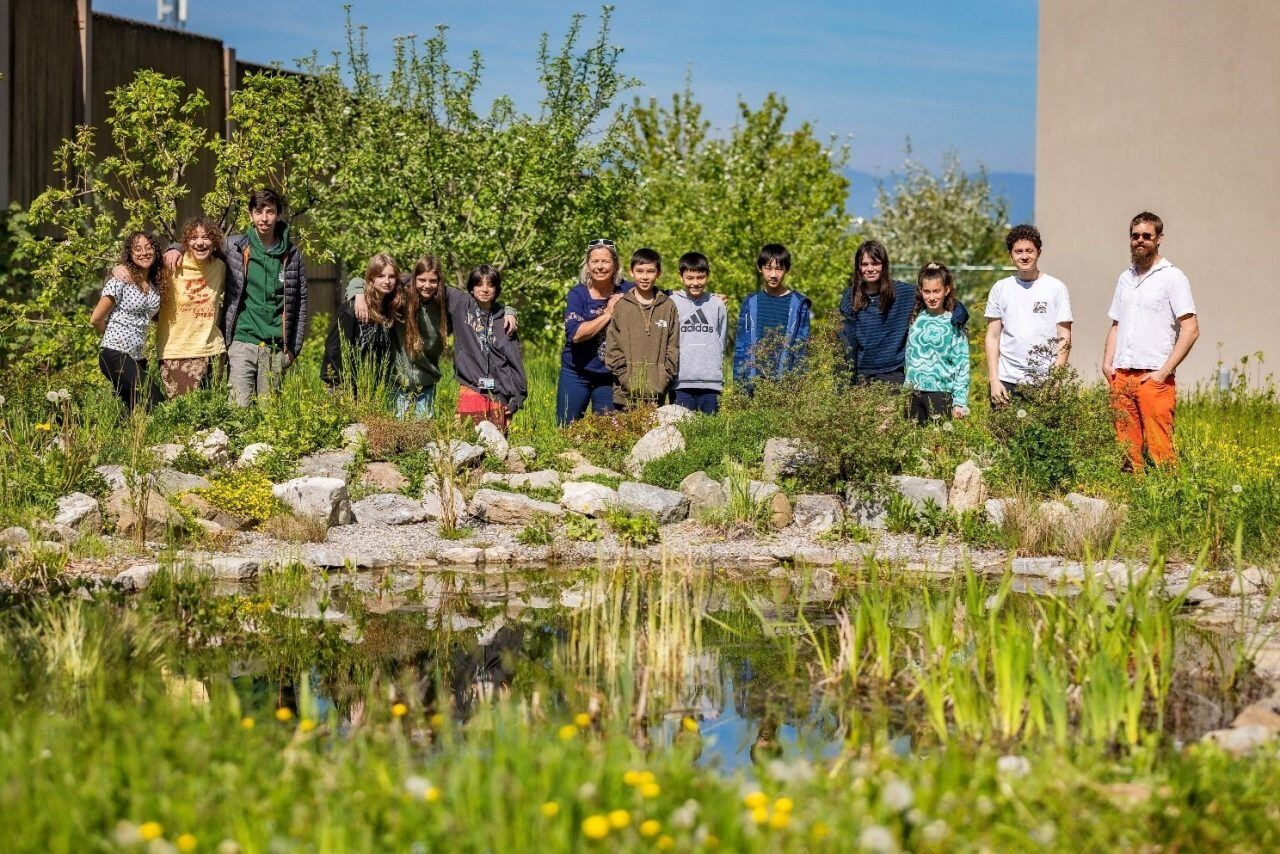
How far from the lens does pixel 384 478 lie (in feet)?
31.9

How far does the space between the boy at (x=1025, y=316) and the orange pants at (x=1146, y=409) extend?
1.28ft

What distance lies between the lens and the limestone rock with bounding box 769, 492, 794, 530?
9148 millimetres

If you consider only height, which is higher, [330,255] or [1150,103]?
[1150,103]

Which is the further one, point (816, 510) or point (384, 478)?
point (384, 478)

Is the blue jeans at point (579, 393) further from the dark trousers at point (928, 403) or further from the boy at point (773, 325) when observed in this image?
the dark trousers at point (928, 403)

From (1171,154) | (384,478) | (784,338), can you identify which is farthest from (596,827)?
(1171,154)

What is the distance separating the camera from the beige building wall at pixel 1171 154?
14.0 meters

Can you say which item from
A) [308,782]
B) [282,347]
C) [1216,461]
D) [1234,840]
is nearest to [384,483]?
[282,347]

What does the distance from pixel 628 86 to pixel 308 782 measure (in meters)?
10.7

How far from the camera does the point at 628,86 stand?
13.9 meters

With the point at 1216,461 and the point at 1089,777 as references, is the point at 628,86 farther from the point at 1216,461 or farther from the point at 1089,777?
the point at 1089,777

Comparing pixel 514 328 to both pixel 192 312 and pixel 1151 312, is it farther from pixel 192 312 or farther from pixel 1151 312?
pixel 1151 312

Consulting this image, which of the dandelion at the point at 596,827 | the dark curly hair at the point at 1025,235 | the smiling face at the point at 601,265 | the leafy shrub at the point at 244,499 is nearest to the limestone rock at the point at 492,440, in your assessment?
the smiling face at the point at 601,265

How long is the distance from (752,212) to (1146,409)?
8.88 m
